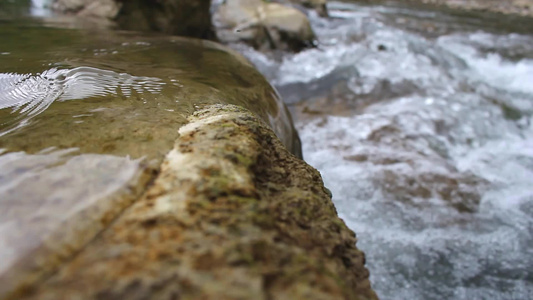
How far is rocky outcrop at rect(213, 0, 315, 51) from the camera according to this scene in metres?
6.66

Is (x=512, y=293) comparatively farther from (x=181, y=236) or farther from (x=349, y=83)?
(x=349, y=83)

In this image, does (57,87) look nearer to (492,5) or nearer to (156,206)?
(156,206)

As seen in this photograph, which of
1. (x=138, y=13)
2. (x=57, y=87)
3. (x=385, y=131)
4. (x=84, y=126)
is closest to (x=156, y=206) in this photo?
(x=84, y=126)

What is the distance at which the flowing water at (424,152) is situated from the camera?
2.44m

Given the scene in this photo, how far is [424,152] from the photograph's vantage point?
3773mm

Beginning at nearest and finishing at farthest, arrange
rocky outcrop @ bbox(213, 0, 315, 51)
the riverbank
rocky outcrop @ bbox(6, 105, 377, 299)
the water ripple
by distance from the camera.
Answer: rocky outcrop @ bbox(6, 105, 377, 299), the water ripple, rocky outcrop @ bbox(213, 0, 315, 51), the riverbank


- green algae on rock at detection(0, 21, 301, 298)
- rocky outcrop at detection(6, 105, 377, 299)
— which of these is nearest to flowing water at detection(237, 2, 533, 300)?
green algae on rock at detection(0, 21, 301, 298)

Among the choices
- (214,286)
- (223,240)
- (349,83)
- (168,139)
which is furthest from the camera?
(349,83)

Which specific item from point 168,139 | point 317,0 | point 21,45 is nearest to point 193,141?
point 168,139

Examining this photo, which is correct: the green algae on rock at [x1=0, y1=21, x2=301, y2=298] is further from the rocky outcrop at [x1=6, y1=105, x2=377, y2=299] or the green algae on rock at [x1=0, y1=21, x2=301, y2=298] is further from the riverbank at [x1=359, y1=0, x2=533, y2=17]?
the riverbank at [x1=359, y1=0, x2=533, y2=17]

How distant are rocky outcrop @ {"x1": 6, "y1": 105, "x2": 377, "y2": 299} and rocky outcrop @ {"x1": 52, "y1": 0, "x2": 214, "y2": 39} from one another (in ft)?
15.3

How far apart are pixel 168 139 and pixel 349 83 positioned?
4.71 metres

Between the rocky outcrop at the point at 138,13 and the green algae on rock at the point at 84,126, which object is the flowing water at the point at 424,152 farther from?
the rocky outcrop at the point at 138,13

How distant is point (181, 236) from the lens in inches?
30.2
